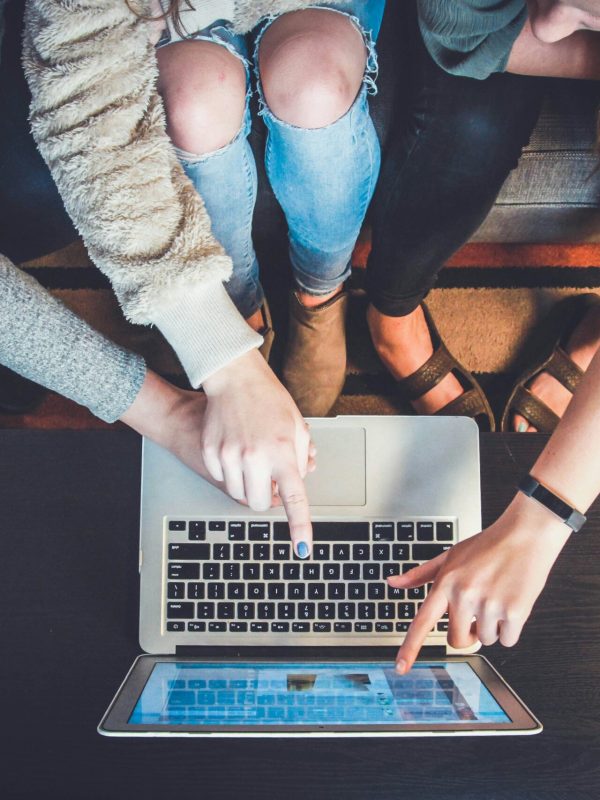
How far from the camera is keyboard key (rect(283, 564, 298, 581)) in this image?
0.70 metres

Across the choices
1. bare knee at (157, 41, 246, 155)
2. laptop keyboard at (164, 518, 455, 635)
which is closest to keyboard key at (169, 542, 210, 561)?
laptop keyboard at (164, 518, 455, 635)

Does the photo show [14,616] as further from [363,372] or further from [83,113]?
[363,372]

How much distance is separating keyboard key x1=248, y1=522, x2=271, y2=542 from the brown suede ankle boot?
1.50 ft

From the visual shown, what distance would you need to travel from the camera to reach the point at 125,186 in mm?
658

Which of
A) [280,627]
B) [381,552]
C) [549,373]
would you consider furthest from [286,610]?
[549,373]

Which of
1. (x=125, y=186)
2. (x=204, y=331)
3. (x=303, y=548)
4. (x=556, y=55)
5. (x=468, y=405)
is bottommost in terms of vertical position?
(x=468, y=405)

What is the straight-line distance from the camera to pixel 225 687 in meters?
0.65

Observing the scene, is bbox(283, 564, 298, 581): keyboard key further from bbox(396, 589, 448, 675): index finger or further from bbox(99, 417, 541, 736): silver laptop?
bbox(396, 589, 448, 675): index finger

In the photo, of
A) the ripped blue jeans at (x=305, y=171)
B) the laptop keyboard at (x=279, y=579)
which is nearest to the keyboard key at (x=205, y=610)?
the laptop keyboard at (x=279, y=579)

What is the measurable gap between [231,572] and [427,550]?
216 mm

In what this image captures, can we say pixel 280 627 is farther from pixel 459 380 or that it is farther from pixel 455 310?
pixel 455 310

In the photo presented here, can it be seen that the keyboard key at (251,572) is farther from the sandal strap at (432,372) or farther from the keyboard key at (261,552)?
the sandal strap at (432,372)

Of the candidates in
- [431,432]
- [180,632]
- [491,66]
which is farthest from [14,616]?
[491,66]

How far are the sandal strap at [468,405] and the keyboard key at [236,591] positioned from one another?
0.56 metres
